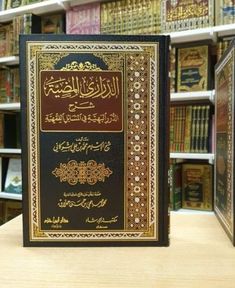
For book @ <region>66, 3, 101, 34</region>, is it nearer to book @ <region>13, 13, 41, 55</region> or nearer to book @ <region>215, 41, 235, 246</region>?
book @ <region>13, 13, 41, 55</region>

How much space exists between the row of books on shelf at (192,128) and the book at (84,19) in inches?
25.3

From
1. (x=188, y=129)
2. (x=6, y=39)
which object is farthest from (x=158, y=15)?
(x=6, y=39)

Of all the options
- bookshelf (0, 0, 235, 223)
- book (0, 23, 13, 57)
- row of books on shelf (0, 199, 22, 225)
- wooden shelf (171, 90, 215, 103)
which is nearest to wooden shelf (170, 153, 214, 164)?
bookshelf (0, 0, 235, 223)

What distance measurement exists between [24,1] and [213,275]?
1902 millimetres

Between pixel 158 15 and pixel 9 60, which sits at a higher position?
pixel 158 15

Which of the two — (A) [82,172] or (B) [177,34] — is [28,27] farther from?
(A) [82,172]

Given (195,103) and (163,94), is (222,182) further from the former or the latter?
(195,103)

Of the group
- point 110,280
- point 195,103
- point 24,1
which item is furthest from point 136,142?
point 24,1

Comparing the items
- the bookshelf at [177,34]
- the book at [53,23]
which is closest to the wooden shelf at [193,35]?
the bookshelf at [177,34]

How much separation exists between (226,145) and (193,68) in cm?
108

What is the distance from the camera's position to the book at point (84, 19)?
5.52ft

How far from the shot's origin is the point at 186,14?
1504mm

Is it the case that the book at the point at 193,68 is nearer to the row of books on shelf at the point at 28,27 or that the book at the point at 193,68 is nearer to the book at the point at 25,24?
the row of books on shelf at the point at 28,27

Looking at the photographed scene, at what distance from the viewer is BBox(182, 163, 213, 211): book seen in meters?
1.56
